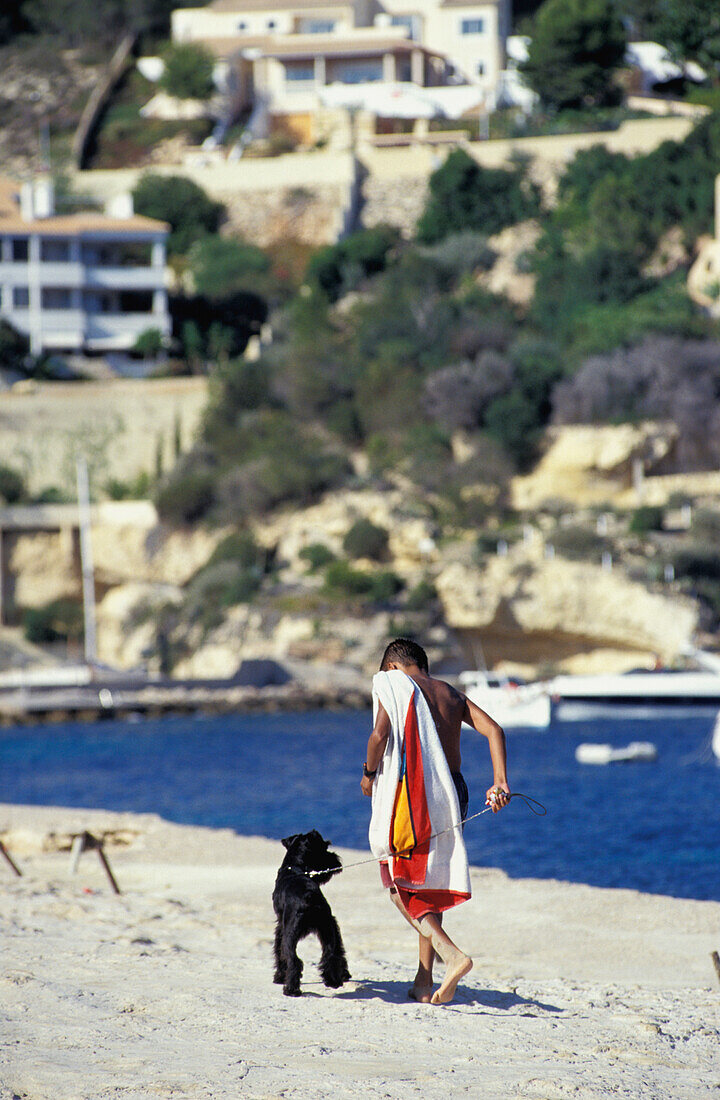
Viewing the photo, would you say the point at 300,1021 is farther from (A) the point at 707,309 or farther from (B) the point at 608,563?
(A) the point at 707,309

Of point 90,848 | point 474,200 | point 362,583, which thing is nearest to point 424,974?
point 90,848

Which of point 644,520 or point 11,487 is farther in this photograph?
point 11,487

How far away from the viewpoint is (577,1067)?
569cm

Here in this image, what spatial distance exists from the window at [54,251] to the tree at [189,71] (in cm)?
1315

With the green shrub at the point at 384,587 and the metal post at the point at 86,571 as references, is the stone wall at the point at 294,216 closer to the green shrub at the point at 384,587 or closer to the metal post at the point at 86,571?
the metal post at the point at 86,571

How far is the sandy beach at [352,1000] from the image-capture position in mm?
5453

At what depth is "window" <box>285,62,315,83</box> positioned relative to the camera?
199 ft

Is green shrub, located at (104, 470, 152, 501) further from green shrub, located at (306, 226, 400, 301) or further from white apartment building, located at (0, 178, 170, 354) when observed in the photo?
green shrub, located at (306, 226, 400, 301)

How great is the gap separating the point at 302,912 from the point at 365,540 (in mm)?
33426

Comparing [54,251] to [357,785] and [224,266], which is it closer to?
[224,266]

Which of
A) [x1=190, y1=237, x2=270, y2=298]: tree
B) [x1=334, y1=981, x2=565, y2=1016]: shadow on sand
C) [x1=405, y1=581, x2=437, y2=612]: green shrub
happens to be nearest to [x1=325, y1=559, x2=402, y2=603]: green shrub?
[x1=405, y1=581, x2=437, y2=612]: green shrub

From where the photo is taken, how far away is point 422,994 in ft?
22.2

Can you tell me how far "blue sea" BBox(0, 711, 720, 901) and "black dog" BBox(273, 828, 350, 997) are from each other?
6.37 metres

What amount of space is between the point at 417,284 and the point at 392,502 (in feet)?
38.3
